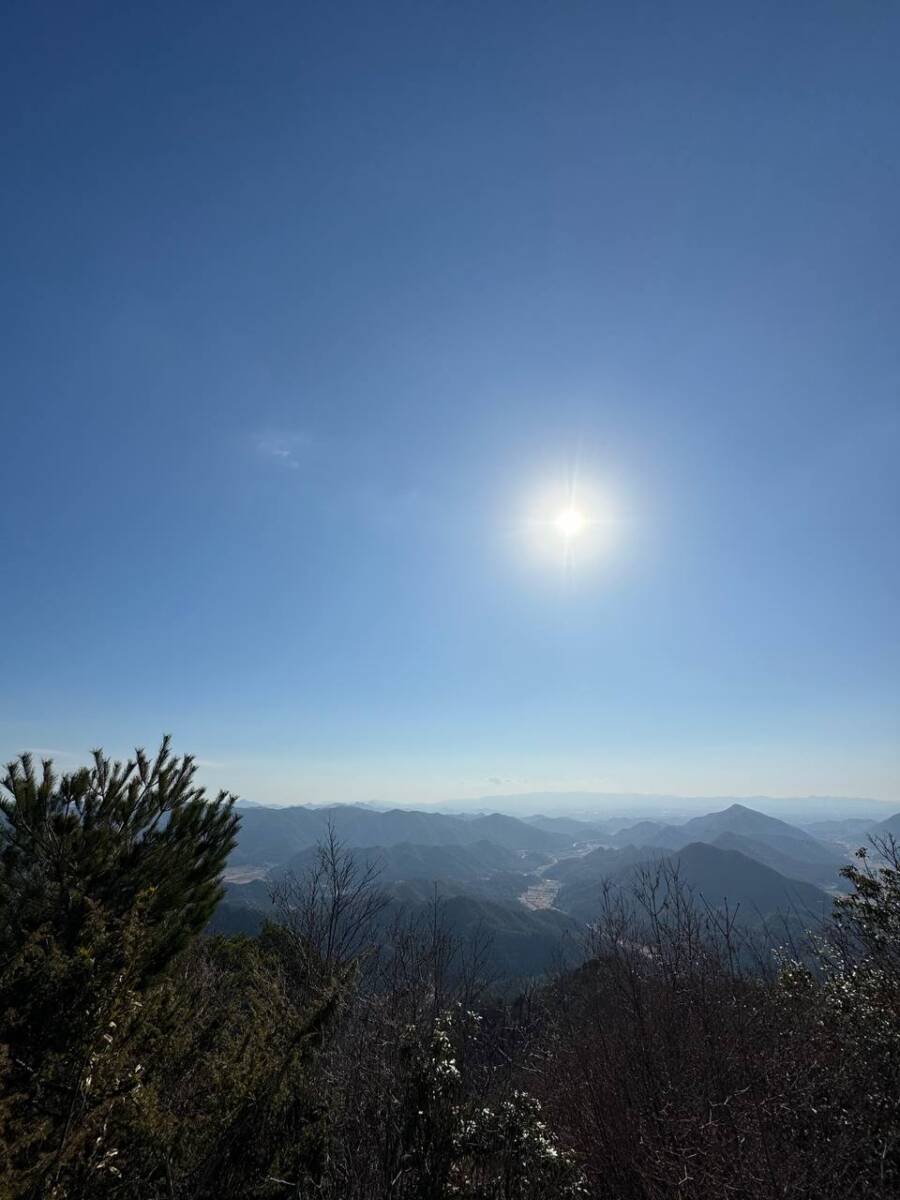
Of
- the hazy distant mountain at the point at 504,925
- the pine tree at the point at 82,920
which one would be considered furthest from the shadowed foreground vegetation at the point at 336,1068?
the hazy distant mountain at the point at 504,925

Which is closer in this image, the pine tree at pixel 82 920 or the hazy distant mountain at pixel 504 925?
the pine tree at pixel 82 920

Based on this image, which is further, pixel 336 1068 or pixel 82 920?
pixel 336 1068

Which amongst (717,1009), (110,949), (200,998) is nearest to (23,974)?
(110,949)

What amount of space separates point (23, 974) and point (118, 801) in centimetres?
391

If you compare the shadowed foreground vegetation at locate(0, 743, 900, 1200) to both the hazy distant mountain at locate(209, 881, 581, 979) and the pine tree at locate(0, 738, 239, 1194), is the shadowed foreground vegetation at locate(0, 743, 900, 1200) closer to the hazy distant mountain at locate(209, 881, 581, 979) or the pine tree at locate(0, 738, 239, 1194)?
the pine tree at locate(0, 738, 239, 1194)

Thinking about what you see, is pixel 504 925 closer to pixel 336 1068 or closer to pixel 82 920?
pixel 336 1068

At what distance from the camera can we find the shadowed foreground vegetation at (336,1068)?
6191mm

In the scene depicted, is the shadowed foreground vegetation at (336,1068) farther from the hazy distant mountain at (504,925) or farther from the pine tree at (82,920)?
the hazy distant mountain at (504,925)

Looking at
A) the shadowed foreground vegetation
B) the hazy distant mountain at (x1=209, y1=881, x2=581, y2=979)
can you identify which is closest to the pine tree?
the shadowed foreground vegetation

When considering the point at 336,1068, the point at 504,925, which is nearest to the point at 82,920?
the point at 336,1068

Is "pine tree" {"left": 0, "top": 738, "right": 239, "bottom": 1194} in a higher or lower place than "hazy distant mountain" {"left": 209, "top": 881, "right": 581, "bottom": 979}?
higher

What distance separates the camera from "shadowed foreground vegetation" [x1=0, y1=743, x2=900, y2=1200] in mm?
6191

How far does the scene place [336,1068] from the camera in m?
10.1

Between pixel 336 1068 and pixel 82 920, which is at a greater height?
pixel 82 920
